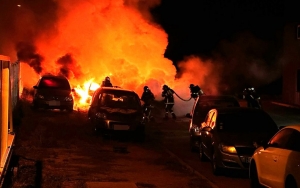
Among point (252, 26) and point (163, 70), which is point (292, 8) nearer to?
point (252, 26)

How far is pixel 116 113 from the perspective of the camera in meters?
16.2

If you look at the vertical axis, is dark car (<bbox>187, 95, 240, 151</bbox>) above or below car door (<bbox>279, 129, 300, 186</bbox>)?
above

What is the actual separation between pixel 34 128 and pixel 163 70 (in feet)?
38.0

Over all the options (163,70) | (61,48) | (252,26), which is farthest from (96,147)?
(252,26)

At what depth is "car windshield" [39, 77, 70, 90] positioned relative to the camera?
23.5m

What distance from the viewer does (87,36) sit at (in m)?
28.6

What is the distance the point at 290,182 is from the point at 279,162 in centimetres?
52

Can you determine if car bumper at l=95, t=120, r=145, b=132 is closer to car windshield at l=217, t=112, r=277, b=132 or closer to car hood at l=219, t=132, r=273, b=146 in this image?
car windshield at l=217, t=112, r=277, b=132

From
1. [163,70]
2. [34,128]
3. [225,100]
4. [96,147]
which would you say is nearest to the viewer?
[96,147]

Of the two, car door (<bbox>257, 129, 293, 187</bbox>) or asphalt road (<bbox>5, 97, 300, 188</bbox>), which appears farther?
asphalt road (<bbox>5, 97, 300, 188</bbox>)

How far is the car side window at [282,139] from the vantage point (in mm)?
8327

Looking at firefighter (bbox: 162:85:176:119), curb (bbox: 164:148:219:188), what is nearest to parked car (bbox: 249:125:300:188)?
curb (bbox: 164:148:219:188)

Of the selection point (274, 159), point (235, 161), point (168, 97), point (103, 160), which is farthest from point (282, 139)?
point (168, 97)

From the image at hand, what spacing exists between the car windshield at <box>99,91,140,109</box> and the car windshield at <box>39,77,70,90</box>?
22.6ft
